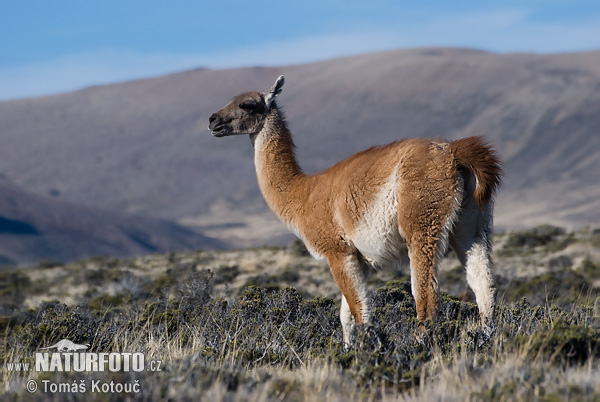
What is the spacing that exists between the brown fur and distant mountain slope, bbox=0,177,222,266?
89749 mm

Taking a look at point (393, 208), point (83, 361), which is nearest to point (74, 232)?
point (83, 361)

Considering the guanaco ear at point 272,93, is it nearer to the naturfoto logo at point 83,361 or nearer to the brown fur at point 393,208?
the brown fur at point 393,208

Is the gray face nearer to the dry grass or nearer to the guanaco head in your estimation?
the guanaco head

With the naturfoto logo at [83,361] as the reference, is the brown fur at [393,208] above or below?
above

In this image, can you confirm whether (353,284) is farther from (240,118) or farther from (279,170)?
(240,118)

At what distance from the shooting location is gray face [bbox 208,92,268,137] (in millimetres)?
7992

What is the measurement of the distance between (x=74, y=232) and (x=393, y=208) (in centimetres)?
10182

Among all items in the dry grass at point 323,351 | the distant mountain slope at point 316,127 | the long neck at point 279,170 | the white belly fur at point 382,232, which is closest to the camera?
the dry grass at point 323,351

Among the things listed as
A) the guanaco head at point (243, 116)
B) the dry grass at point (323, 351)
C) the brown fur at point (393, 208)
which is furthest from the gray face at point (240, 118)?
the dry grass at point (323, 351)

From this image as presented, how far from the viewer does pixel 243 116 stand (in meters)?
8.00

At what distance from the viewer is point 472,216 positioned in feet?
21.0

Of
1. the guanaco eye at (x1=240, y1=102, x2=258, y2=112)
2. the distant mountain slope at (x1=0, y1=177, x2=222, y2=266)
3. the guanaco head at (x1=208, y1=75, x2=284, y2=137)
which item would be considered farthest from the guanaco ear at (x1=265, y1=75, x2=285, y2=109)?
the distant mountain slope at (x1=0, y1=177, x2=222, y2=266)

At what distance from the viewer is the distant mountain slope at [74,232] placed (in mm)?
95375

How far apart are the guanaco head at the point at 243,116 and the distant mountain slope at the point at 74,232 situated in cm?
8838
